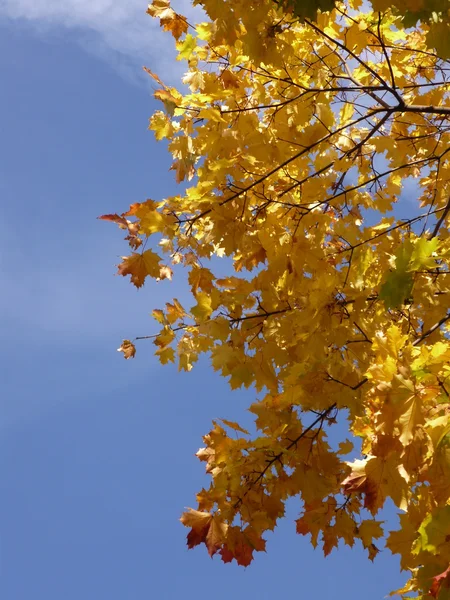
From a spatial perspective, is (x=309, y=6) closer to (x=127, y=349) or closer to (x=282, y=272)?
(x=282, y=272)

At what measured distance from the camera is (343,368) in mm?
3090

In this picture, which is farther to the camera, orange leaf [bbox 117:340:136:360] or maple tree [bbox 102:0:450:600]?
orange leaf [bbox 117:340:136:360]

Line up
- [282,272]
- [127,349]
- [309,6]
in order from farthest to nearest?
1. [127,349]
2. [282,272]
3. [309,6]

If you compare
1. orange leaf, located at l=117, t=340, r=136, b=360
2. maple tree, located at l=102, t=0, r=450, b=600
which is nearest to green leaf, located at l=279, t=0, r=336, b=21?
maple tree, located at l=102, t=0, r=450, b=600

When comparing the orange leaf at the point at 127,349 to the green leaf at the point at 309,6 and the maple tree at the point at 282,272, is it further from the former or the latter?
the green leaf at the point at 309,6

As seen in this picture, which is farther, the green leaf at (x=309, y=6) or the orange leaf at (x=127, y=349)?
the orange leaf at (x=127, y=349)

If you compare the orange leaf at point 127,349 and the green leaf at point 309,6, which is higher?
the orange leaf at point 127,349

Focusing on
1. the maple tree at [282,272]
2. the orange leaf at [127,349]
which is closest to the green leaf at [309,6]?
the maple tree at [282,272]

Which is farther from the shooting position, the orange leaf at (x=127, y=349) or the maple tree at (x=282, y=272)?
the orange leaf at (x=127, y=349)

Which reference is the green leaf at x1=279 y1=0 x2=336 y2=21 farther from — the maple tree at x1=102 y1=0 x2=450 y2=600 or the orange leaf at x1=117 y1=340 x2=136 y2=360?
the orange leaf at x1=117 y1=340 x2=136 y2=360

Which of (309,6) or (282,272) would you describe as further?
(282,272)

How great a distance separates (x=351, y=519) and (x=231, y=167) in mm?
2433

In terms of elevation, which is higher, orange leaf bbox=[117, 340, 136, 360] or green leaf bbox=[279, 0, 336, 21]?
orange leaf bbox=[117, 340, 136, 360]

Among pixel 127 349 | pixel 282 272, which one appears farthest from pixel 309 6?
pixel 127 349
